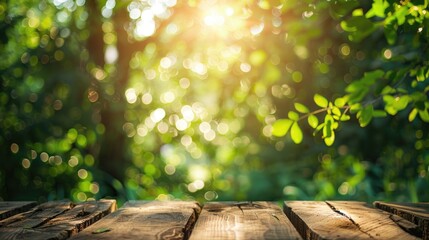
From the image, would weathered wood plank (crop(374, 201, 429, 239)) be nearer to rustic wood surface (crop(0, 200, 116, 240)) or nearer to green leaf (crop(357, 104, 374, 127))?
green leaf (crop(357, 104, 374, 127))

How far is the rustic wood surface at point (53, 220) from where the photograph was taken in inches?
64.4

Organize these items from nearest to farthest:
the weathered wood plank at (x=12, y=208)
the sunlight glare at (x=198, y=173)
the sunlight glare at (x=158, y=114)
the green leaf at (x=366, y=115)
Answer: the weathered wood plank at (x=12, y=208), the green leaf at (x=366, y=115), the sunlight glare at (x=198, y=173), the sunlight glare at (x=158, y=114)

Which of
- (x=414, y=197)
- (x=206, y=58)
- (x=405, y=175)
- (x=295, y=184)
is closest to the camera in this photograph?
(x=414, y=197)

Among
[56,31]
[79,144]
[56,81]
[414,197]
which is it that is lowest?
[414,197]

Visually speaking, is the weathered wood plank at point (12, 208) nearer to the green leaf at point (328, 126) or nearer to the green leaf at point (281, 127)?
the green leaf at point (281, 127)

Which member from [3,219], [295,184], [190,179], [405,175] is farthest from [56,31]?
[3,219]

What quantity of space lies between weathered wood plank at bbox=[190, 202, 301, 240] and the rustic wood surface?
0.35m

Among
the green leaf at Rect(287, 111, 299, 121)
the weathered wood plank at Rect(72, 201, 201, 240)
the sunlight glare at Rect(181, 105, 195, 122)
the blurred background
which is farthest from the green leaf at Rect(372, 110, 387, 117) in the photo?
the sunlight glare at Rect(181, 105, 195, 122)

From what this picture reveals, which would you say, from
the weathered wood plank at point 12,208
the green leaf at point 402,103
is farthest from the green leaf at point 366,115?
the weathered wood plank at point 12,208

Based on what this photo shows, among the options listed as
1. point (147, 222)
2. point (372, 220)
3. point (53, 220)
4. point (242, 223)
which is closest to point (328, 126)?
point (372, 220)

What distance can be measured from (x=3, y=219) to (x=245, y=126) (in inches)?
245

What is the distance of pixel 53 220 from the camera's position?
1.90 m

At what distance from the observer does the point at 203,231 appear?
5.37 ft

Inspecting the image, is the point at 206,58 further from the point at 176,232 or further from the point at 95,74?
the point at 176,232
